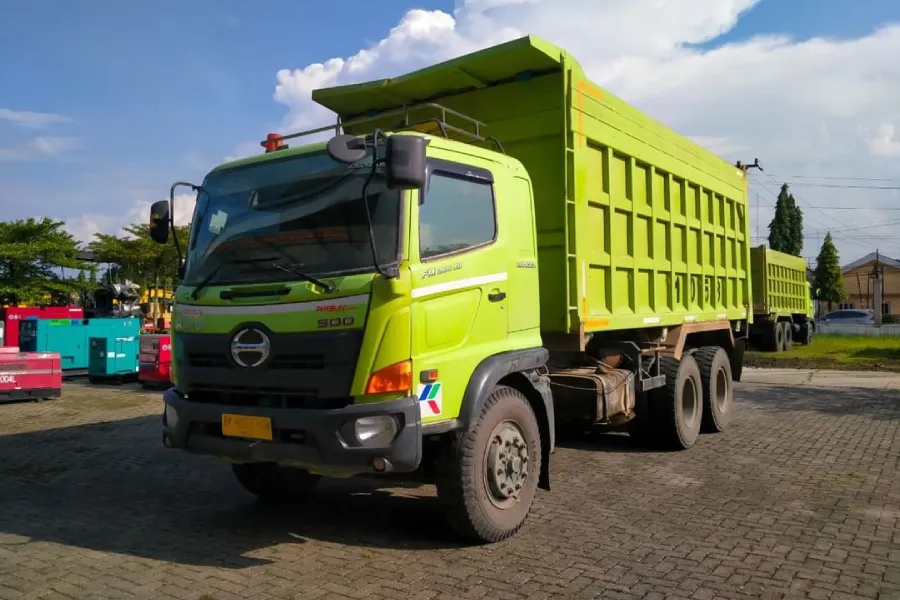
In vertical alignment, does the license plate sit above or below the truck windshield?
below

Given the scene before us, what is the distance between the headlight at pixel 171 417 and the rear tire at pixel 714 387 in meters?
6.33

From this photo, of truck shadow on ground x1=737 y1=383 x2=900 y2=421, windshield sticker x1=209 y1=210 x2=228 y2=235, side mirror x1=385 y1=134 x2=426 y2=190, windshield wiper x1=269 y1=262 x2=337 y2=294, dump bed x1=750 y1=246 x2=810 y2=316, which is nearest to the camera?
side mirror x1=385 y1=134 x2=426 y2=190

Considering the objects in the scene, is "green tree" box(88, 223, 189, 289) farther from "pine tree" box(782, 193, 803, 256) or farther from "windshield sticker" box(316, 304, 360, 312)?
"pine tree" box(782, 193, 803, 256)

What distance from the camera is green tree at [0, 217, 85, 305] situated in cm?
2902

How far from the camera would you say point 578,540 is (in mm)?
4914

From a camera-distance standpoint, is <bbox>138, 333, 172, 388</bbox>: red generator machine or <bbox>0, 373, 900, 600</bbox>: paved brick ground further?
<bbox>138, 333, 172, 388</bbox>: red generator machine

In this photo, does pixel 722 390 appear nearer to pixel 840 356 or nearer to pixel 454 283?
pixel 454 283

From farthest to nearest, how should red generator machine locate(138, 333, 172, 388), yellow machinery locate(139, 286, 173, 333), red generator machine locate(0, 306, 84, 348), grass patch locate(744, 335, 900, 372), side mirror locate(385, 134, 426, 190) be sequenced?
1. yellow machinery locate(139, 286, 173, 333)
2. grass patch locate(744, 335, 900, 372)
3. red generator machine locate(0, 306, 84, 348)
4. red generator machine locate(138, 333, 172, 388)
5. side mirror locate(385, 134, 426, 190)

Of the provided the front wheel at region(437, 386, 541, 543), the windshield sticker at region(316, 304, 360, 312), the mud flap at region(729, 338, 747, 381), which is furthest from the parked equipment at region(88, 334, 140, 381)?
the windshield sticker at region(316, 304, 360, 312)

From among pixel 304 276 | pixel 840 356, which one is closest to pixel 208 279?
pixel 304 276

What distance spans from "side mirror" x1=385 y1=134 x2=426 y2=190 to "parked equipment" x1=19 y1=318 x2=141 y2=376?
50.7 ft

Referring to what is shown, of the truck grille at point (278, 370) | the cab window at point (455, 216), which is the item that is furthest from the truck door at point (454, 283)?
the truck grille at point (278, 370)

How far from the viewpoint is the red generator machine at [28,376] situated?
12.7 metres

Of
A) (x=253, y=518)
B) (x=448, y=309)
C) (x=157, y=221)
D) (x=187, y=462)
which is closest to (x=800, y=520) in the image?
(x=448, y=309)
